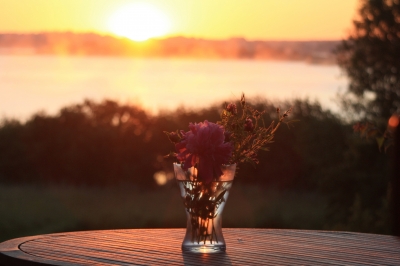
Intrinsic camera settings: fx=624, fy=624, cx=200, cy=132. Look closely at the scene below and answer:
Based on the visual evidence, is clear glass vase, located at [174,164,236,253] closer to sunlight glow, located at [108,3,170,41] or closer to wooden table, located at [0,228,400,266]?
wooden table, located at [0,228,400,266]

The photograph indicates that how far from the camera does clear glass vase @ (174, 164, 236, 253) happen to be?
2.11m

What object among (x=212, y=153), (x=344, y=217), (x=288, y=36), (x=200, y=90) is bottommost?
(x=344, y=217)

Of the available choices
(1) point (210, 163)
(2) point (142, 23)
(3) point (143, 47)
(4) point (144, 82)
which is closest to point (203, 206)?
(1) point (210, 163)

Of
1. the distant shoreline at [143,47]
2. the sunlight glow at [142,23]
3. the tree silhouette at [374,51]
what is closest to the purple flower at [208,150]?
the distant shoreline at [143,47]

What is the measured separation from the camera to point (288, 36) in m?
10.2

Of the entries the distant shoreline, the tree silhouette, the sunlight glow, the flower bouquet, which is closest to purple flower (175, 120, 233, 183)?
the flower bouquet

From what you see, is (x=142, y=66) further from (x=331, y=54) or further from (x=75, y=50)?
(x=331, y=54)

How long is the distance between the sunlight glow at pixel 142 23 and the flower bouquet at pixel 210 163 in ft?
22.8

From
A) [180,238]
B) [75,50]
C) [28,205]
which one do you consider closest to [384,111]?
[75,50]

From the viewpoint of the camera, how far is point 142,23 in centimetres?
909

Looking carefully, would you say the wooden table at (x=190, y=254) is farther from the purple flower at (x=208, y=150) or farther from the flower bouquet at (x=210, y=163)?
the purple flower at (x=208, y=150)

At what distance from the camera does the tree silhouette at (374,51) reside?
16.0 m

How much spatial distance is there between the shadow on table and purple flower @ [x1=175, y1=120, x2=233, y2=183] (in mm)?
257

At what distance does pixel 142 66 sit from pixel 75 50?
1.93m
